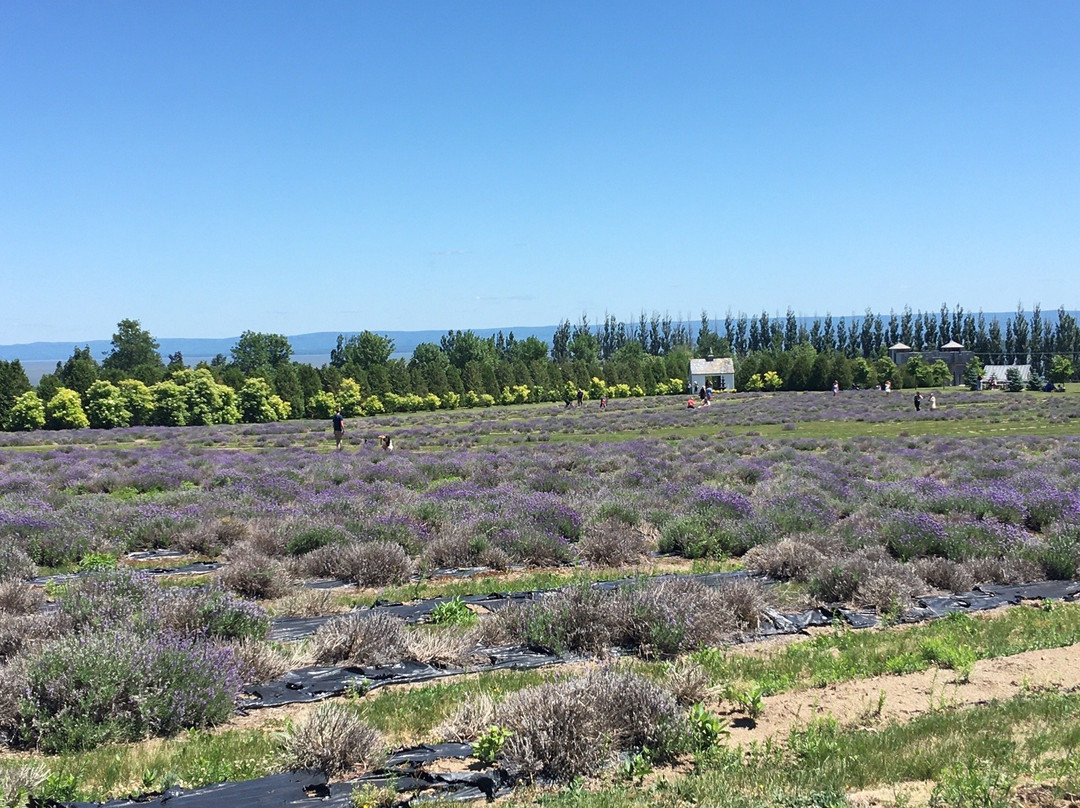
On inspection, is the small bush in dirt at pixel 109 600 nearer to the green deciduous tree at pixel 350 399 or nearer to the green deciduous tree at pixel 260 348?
the green deciduous tree at pixel 350 399

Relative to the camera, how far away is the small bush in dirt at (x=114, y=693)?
20.6 ft

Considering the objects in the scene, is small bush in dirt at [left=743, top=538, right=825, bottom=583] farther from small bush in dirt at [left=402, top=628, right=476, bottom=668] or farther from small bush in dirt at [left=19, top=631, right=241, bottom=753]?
small bush in dirt at [left=19, top=631, right=241, bottom=753]

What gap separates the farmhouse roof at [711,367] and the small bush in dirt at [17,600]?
331ft

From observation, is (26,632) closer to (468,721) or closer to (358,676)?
(358,676)

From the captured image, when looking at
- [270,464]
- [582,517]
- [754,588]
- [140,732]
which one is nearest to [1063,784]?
[754,588]

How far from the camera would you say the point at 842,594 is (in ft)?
35.1

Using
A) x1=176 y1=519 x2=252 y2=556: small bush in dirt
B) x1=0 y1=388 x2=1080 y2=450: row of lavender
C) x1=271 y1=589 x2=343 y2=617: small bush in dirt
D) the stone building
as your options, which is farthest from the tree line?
x1=271 y1=589 x2=343 y2=617: small bush in dirt

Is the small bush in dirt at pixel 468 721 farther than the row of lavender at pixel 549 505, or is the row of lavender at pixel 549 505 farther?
the row of lavender at pixel 549 505

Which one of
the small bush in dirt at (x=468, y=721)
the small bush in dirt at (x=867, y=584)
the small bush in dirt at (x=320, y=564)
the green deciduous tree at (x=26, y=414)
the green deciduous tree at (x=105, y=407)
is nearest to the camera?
the small bush in dirt at (x=468, y=721)

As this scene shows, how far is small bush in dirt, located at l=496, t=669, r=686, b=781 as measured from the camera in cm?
559

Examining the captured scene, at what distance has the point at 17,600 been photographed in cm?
980

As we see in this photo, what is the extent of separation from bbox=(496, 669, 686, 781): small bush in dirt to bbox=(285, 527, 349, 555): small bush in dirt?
8.08m

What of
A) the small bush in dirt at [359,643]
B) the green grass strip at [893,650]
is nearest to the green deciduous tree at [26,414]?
the small bush in dirt at [359,643]

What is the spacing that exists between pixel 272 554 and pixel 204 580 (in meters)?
1.52
